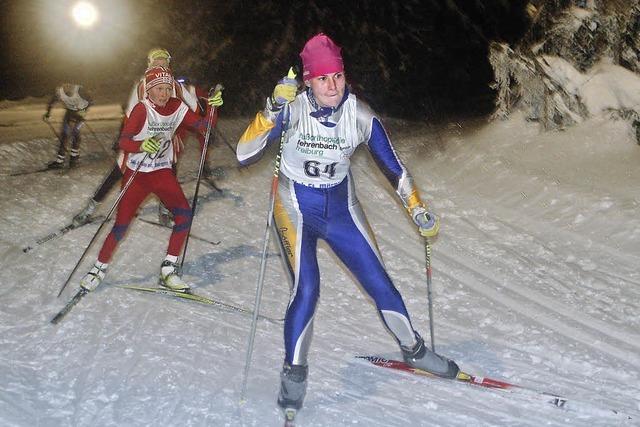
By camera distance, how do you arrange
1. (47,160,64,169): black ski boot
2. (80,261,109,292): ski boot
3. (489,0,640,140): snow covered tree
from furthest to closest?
1. (47,160,64,169): black ski boot
2. (489,0,640,140): snow covered tree
3. (80,261,109,292): ski boot

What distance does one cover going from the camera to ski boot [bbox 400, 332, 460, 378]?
15.3 ft

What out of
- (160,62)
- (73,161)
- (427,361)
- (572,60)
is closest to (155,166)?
(160,62)

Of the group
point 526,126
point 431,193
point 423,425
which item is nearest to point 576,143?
point 526,126

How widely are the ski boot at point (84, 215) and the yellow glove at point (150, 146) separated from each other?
2.62m

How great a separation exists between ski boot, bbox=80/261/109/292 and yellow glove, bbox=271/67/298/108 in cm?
311

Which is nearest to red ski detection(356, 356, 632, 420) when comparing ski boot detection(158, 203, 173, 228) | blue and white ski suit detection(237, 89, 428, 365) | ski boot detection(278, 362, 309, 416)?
blue and white ski suit detection(237, 89, 428, 365)

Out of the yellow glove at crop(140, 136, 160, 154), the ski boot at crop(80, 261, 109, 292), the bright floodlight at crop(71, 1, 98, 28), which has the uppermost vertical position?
the bright floodlight at crop(71, 1, 98, 28)

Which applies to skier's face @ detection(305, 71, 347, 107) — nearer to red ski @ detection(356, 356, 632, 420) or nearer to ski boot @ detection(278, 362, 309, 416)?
ski boot @ detection(278, 362, 309, 416)

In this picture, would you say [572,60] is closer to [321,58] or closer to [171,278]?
[171,278]

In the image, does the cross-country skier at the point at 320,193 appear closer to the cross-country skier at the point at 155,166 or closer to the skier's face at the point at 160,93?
the cross-country skier at the point at 155,166

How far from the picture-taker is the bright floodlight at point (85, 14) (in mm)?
29906

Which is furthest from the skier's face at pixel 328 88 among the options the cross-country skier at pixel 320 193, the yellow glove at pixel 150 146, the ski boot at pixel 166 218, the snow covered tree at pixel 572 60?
the snow covered tree at pixel 572 60

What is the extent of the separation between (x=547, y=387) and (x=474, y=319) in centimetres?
136

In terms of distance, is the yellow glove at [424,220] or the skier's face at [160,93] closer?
the yellow glove at [424,220]
